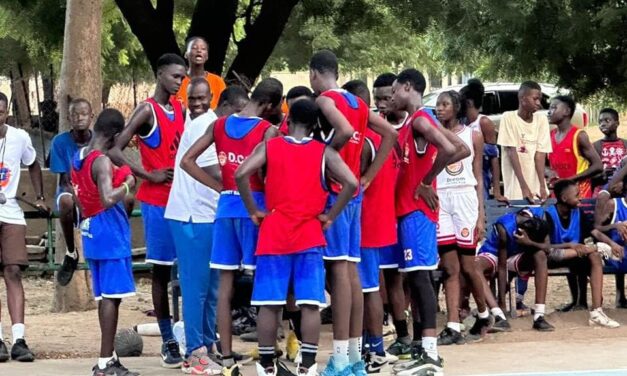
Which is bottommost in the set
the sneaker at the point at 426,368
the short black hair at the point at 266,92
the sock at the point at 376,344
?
the sneaker at the point at 426,368

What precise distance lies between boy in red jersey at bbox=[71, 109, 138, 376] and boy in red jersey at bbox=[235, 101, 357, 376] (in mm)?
990

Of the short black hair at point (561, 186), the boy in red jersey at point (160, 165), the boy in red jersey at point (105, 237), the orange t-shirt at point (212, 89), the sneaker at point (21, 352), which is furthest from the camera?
the short black hair at point (561, 186)

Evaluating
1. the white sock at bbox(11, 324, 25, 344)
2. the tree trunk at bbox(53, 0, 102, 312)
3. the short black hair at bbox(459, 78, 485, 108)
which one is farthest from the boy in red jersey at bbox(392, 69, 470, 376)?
the tree trunk at bbox(53, 0, 102, 312)

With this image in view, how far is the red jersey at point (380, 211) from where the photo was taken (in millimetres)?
8383

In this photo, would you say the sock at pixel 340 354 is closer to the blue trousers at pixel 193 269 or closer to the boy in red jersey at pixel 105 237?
the blue trousers at pixel 193 269

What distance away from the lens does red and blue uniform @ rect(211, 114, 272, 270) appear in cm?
809

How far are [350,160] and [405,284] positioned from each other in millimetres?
2132

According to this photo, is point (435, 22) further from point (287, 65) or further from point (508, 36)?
point (287, 65)

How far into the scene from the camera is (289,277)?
7.79m

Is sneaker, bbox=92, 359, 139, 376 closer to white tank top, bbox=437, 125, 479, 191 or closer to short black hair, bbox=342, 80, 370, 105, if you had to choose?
short black hair, bbox=342, 80, 370, 105

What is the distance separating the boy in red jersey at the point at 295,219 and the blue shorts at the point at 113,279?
97 cm

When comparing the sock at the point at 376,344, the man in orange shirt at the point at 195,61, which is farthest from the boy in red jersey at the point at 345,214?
the man in orange shirt at the point at 195,61

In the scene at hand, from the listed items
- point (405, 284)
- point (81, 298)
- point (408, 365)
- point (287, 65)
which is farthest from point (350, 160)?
point (287, 65)

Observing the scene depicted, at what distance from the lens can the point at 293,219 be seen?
7695mm
